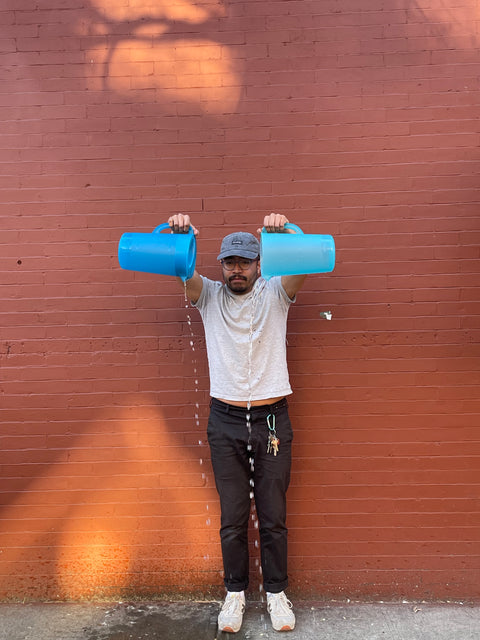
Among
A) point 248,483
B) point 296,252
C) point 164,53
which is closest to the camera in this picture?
point 296,252

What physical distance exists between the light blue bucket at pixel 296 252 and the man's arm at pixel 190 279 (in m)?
0.39

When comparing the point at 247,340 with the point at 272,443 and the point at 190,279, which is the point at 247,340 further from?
the point at 272,443

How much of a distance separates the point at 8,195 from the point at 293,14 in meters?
1.91

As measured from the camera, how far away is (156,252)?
273 cm

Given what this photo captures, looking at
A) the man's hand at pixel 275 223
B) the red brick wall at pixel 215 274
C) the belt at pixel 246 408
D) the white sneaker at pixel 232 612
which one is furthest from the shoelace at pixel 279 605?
the man's hand at pixel 275 223

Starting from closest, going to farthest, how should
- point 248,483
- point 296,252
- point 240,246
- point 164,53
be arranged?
point 296,252
point 240,246
point 248,483
point 164,53

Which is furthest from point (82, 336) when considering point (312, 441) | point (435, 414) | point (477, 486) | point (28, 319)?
point (477, 486)

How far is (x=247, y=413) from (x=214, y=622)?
113 cm

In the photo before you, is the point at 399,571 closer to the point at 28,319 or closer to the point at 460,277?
the point at 460,277

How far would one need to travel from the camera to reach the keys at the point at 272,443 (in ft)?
9.62

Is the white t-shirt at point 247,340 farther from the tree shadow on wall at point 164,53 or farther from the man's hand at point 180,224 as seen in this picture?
the tree shadow on wall at point 164,53

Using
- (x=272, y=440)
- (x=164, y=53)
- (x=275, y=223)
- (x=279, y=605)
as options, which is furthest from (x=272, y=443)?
(x=164, y=53)

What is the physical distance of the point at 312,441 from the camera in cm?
329

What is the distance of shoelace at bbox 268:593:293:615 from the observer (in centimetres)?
297
